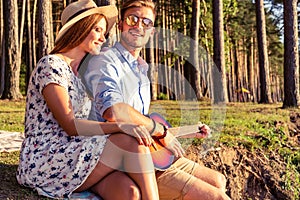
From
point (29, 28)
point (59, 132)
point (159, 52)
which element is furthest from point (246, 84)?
point (59, 132)

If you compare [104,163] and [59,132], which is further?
[59,132]

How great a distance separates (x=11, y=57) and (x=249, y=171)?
1189 centimetres

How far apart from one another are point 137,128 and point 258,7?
58.2 ft

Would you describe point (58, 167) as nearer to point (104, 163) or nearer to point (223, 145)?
point (104, 163)

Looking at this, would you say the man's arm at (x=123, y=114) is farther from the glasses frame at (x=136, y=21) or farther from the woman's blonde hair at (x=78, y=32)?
the glasses frame at (x=136, y=21)

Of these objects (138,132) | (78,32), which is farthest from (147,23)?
(138,132)

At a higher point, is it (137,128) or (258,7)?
(258,7)

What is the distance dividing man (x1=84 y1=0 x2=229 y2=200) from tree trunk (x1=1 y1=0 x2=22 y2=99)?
13.5 metres

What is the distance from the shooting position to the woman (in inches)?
133

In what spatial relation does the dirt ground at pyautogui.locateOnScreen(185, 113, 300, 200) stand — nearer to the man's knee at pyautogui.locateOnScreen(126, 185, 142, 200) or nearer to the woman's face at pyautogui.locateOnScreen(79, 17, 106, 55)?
the woman's face at pyautogui.locateOnScreen(79, 17, 106, 55)

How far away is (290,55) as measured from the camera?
1564 cm

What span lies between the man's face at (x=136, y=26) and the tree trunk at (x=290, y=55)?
11.9 metres

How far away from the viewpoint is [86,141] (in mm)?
3578

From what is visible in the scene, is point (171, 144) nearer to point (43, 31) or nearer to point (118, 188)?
point (118, 188)
